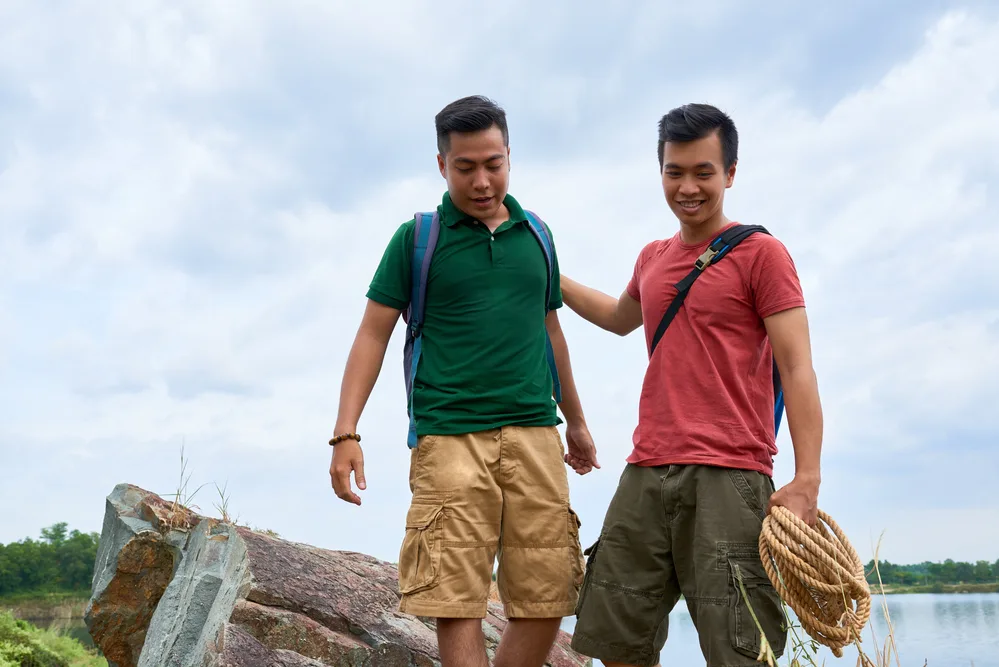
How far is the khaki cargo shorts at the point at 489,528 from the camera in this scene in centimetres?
321

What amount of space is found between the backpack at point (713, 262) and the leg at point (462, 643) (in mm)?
1252

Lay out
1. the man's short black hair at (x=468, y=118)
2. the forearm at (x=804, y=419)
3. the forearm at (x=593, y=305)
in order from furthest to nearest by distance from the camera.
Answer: the forearm at (x=593, y=305) → the man's short black hair at (x=468, y=118) → the forearm at (x=804, y=419)

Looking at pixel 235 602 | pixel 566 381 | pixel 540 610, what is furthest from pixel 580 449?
pixel 235 602

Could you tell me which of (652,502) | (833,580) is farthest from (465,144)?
(833,580)

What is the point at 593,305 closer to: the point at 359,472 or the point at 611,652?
the point at 359,472

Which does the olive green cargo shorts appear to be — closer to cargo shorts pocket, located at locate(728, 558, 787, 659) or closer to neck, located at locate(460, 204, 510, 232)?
cargo shorts pocket, located at locate(728, 558, 787, 659)

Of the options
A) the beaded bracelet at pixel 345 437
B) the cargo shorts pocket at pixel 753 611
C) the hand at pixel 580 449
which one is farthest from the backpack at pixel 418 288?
the cargo shorts pocket at pixel 753 611

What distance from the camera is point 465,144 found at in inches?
136

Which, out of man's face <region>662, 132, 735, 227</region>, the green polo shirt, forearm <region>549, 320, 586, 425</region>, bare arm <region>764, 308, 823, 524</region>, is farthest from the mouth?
forearm <region>549, 320, 586, 425</region>

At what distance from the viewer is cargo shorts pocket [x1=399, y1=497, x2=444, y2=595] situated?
319 cm

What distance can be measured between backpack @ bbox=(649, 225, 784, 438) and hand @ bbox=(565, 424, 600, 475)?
76cm

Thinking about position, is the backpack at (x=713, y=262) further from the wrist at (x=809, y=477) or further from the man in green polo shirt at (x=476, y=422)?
the man in green polo shirt at (x=476, y=422)

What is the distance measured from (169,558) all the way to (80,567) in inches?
753

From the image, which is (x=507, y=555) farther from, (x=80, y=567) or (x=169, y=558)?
(x=80, y=567)
